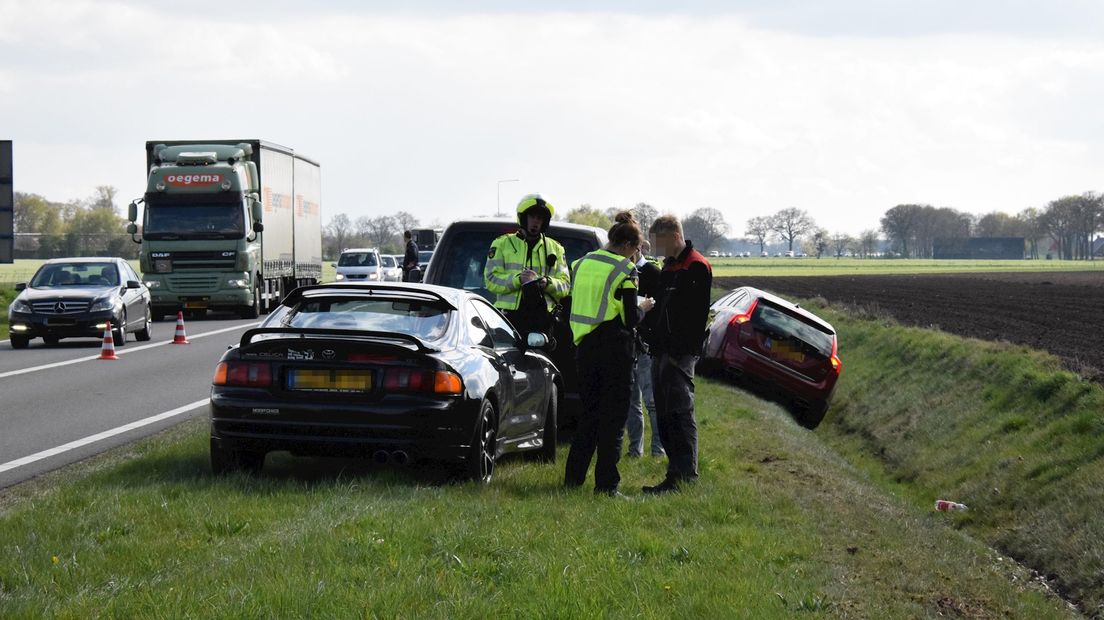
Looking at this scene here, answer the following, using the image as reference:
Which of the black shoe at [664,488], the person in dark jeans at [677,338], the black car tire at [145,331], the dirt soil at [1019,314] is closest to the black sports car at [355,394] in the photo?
the black shoe at [664,488]

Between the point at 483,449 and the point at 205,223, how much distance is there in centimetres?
2400

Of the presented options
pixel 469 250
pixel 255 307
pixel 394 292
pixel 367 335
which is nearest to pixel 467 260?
pixel 469 250

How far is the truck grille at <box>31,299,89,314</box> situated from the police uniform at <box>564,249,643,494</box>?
52.4 ft

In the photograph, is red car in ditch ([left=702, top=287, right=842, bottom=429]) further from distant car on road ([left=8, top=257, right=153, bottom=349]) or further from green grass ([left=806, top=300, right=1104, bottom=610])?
distant car on road ([left=8, top=257, right=153, bottom=349])

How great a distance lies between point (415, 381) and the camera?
28.7 ft

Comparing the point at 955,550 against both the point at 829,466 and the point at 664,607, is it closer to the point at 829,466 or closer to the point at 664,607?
the point at 829,466

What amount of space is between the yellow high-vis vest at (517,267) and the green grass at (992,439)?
4.59m

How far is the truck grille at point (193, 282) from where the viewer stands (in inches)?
1268

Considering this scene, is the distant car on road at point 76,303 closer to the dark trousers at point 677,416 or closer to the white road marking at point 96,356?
the white road marking at point 96,356

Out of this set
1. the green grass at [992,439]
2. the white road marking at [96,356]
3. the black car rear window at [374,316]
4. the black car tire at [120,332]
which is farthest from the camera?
the black car tire at [120,332]

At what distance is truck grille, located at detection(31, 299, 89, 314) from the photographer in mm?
23578

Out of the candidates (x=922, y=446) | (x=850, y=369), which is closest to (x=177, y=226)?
(x=850, y=369)

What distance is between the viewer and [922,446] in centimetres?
1908

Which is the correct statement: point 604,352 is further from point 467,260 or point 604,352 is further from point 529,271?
point 467,260
